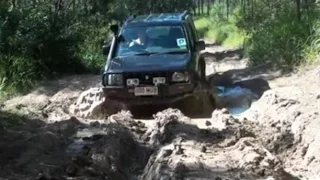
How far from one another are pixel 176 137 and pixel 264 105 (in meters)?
2.78

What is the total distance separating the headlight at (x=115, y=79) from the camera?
30.5 feet

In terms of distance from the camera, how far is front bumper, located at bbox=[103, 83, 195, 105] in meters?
9.16

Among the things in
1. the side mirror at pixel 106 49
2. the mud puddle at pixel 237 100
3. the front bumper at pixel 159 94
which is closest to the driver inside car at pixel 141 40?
the side mirror at pixel 106 49

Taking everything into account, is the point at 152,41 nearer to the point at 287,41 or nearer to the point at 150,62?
the point at 150,62

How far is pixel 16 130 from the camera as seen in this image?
27.0 ft

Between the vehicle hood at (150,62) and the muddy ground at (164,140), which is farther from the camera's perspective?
the vehicle hood at (150,62)

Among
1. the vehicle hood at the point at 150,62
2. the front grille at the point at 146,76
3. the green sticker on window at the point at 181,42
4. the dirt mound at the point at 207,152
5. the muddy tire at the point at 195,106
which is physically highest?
the green sticker on window at the point at 181,42

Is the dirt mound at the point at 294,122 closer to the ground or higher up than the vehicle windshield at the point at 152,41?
closer to the ground

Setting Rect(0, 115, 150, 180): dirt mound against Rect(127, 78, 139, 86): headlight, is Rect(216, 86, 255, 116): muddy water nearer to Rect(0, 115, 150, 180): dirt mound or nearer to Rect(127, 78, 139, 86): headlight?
Rect(127, 78, 139, 86): headlight

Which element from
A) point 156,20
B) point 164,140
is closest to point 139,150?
point 164,140

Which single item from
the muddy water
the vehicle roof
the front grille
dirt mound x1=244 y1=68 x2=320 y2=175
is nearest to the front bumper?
the front grille

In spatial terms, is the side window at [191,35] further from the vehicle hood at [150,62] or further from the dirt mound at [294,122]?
the dirt mound at [294,122]

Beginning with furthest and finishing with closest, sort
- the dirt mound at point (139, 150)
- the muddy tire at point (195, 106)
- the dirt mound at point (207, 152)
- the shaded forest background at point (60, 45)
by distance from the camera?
the shaded forest background at point (60, 45) < the muddy tire at point (195, 106) < the dirt mound at point (139, 150) < the dirt mound at point (207, 152)

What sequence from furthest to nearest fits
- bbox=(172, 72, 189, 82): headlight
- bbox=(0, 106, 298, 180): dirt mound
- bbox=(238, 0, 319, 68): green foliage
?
bbox=(238, 0, 319, 68): green foliage → bbox=(172, 72, 189, 82): headlight → bbox=(0, 106, 298, 180): dirt mound
